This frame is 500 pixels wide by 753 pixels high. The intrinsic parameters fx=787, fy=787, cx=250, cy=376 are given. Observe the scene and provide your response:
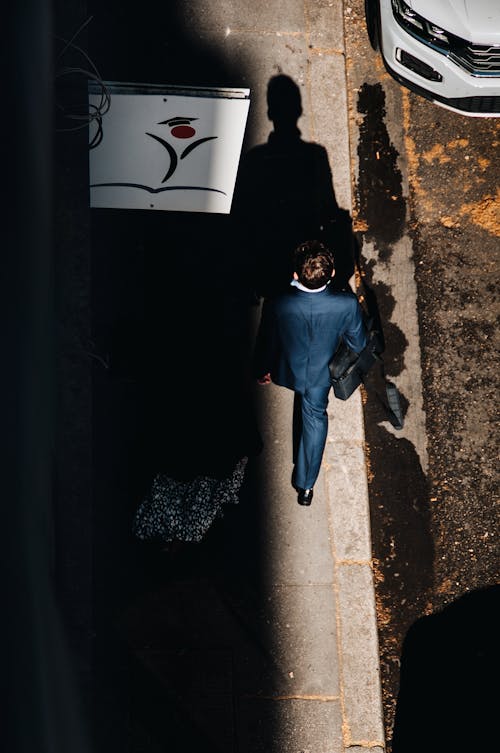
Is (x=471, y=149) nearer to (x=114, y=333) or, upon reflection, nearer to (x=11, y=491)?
(x=114, y=333)

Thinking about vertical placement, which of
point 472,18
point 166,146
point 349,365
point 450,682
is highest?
point 472,18

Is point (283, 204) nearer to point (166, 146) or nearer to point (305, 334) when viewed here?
point (305, 334)

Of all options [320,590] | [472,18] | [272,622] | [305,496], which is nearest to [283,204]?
[472,18]

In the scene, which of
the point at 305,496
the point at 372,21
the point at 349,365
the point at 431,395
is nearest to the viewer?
the point at 349,365

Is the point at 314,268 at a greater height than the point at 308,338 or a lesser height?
greater

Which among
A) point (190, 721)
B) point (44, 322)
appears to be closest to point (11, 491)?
point (44, 322)

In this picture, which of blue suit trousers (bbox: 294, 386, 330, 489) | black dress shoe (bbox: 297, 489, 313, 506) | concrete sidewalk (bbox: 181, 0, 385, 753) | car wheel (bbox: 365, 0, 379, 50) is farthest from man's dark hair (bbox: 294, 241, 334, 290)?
car wheel (bbox: 365, 0, 379, 50)

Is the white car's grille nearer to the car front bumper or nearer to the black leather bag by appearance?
the car front bumper

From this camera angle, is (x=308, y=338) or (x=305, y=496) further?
(x=305, y=496)

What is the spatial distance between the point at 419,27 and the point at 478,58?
0.49 m

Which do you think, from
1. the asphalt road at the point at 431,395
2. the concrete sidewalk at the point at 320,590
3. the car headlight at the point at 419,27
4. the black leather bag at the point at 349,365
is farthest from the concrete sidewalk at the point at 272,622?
the car headlight at the point at 419,27

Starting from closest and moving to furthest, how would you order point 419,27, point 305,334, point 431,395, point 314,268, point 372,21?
point 314,268, point 305,334, point 419,27, point 431,395, point 372,21

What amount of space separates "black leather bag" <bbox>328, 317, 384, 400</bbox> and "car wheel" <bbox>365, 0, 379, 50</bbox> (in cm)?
244

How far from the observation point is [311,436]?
5.72m
